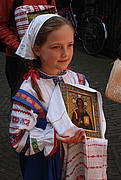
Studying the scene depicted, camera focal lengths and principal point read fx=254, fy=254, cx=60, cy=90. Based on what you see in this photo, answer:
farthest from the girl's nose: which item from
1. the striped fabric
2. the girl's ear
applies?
the striped fabric

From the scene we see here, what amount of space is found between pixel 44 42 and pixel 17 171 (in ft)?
5.93

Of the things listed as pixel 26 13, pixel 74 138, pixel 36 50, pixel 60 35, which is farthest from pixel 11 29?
pixel 74 138

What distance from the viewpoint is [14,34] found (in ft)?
8.08

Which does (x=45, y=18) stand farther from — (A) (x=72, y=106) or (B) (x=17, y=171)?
(B) (x=17, y=171)

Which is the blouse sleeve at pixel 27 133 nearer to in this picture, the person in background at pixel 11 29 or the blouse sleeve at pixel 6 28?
the person in background at pixel 11 29

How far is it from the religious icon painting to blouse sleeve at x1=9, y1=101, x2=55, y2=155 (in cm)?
19

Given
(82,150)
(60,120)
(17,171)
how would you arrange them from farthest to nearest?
(17,171) < (82,150) < (60,120)

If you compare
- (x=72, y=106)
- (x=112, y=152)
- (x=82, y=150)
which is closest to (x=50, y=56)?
(x=72, y=106)

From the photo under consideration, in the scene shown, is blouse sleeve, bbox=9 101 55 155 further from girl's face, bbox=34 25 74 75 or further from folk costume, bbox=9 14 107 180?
girl's face, bbox=34 25 74 75

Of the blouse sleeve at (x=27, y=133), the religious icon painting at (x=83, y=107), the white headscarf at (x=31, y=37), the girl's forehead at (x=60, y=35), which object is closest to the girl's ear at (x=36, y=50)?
the white headscarf at (x=31, y=37)

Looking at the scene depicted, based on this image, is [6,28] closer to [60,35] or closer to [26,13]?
[26,13]

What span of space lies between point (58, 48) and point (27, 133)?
0.59m

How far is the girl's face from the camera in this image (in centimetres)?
163

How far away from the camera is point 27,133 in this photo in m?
1.67
